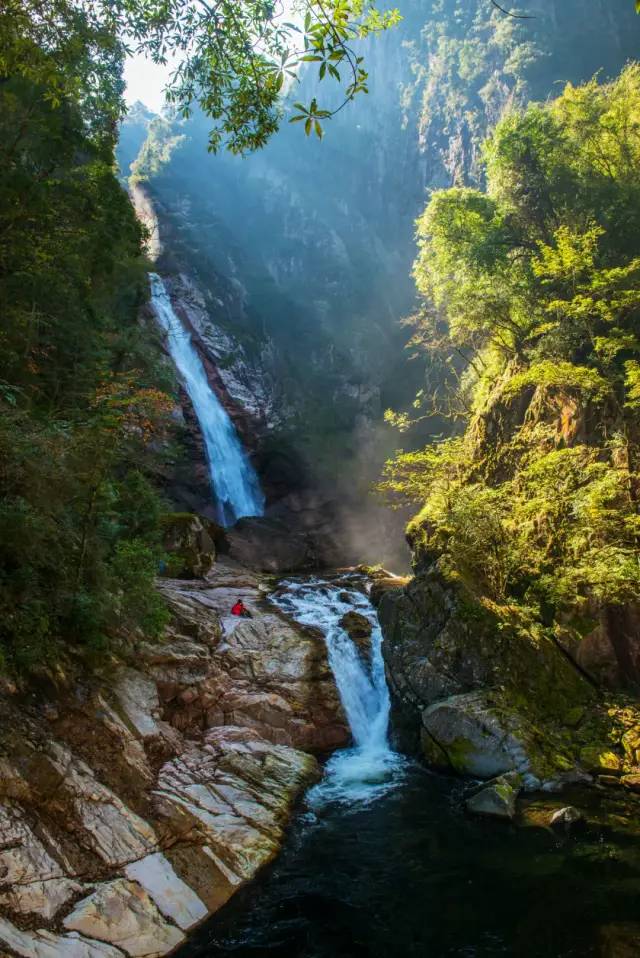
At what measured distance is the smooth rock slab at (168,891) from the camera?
6121mm

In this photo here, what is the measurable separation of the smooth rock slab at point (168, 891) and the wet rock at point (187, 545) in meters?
11.7

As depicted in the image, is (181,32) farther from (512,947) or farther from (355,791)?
(355,791)

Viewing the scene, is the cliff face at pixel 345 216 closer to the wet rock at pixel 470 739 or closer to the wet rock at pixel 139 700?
the wet rock at pixel 470 739

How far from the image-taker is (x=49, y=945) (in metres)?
5.08

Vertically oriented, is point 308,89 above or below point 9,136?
above

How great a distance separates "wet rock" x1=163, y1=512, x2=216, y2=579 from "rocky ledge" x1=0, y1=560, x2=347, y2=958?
5.95m

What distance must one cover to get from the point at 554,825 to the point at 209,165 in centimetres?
7004

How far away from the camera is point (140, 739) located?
28.6 ft

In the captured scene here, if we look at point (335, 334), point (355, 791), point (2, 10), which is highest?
point (335, 334)

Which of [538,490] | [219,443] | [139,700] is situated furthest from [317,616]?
[219,443]

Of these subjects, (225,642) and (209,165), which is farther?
(209,165)

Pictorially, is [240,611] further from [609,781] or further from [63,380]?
[609,781]

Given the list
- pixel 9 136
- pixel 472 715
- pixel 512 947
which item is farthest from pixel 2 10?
pixel 472 715

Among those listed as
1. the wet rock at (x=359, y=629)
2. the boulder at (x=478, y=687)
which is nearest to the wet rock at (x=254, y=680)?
the wet rock at (x=359, y=629)
